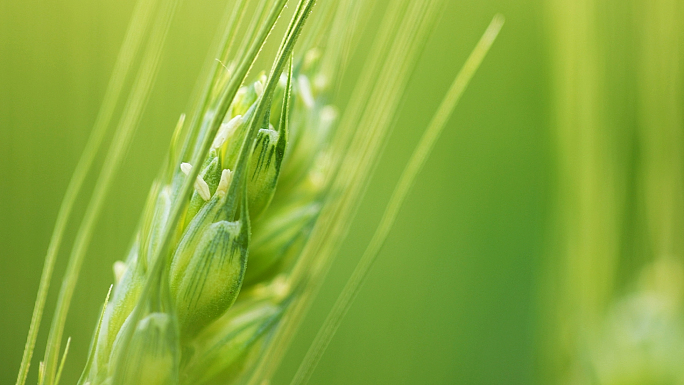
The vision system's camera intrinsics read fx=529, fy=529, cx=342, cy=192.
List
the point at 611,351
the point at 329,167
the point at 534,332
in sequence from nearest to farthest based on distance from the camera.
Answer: the point at 329,167 < the point at 611,351 < the point at 534,332

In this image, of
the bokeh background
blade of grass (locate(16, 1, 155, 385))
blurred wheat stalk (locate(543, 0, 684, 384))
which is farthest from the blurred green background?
blade of grass (locate(16, 1, 155, 385))

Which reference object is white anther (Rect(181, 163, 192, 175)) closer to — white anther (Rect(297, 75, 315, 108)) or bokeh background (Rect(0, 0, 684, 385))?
white anther (Rect(297, 75, 315, 108))

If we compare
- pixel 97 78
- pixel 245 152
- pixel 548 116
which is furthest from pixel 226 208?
pixel 548 116

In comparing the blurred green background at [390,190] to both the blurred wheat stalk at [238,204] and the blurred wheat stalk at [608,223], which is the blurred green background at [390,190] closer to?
the blurred wheat stalk at [608,223]

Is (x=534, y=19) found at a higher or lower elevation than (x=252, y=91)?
higher

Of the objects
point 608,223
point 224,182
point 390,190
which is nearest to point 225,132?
point 224,182

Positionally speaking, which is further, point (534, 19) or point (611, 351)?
point (534, 19)

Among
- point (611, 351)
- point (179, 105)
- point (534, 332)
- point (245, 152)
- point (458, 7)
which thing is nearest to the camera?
point (245, 152)

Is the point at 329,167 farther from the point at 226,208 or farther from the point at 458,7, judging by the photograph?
the point at 458,7
